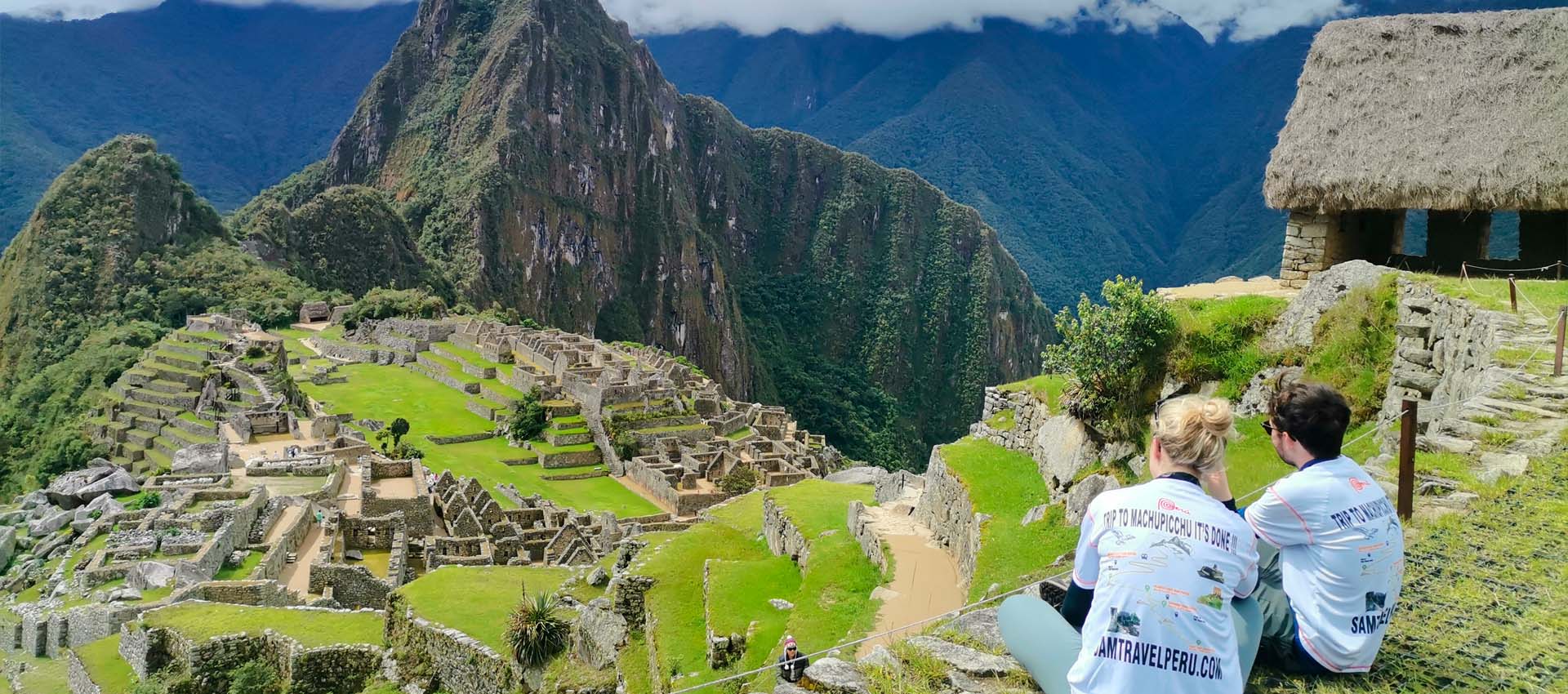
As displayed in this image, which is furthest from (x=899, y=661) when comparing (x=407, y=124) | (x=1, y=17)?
(x=1, y=17)

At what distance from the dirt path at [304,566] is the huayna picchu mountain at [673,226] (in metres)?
81.5

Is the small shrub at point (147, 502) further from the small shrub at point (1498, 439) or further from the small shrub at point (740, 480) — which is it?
the small shrub at point (1498, 439)

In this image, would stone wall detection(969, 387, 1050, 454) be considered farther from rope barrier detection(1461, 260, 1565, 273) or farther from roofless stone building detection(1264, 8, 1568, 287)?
rope barrier detection(1461, 260, 1565, 273)

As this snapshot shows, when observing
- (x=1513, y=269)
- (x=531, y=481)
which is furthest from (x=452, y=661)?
(x=531, y=481)

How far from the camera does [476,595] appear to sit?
13766mm

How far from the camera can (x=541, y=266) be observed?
135000 mm

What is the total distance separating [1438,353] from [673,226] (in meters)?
151

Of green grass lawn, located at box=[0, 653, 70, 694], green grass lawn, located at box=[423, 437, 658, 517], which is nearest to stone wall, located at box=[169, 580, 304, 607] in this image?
green grass lawn, located at box=[0, 653, 70, 694]

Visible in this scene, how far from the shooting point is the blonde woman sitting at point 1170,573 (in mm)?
4082

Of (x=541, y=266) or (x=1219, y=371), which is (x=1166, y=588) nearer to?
(x=1219, y=371)

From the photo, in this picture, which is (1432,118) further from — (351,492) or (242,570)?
(351,492)

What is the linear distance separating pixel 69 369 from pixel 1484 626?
2563 inches

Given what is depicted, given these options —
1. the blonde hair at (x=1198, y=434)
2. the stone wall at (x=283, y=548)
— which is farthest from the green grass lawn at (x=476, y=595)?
the blonde hair at (x=1198, y=434)

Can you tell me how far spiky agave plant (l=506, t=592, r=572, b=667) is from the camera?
1192cm
